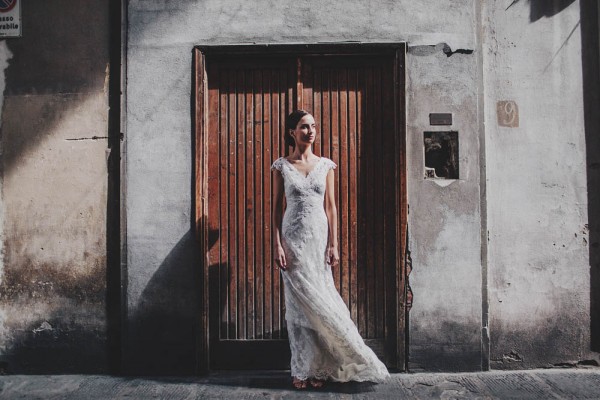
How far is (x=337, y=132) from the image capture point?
4613 mm

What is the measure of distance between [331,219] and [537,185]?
1.99m

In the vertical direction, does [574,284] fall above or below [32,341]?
above

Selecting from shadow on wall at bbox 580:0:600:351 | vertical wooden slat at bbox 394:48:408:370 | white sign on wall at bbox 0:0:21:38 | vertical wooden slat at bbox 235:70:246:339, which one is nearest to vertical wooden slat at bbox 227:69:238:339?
vertical wooden slat at bbox 235:70:246:339

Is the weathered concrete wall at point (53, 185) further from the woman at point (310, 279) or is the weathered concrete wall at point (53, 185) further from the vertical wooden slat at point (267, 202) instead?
the woman at point (310, 279)

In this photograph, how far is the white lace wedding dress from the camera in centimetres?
392

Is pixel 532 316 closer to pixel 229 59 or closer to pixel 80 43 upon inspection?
pixel 229 59

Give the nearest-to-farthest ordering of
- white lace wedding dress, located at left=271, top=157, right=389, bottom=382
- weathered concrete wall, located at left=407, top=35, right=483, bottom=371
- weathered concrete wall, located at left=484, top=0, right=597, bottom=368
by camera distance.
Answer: white lace wedding dress, located at left=271, top=157, right=389, bottom=382 < weathered concrete wall, located at left=407, top=35, right=483, bottom=371 < weathered concrete wall, located at left=484, top=0, right=597, bottom=368

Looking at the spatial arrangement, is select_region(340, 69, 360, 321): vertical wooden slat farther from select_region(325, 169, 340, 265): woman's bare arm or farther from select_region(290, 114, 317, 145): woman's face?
select_region(290, 114, 317, 145): woman's face

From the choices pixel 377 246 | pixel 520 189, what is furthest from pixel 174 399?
pixel 520 189

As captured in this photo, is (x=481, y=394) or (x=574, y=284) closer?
(x=481, y=394)

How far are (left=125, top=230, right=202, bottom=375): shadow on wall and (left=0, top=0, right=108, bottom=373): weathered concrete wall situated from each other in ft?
1.22

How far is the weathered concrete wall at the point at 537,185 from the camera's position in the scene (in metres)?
4.52

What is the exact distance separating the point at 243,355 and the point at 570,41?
4.21 metres

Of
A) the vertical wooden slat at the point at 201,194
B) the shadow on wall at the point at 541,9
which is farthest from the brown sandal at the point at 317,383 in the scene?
the shadow on wall at the point at 541,9
